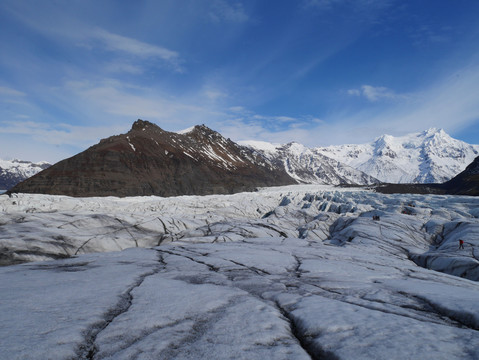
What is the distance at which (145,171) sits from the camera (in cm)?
7925

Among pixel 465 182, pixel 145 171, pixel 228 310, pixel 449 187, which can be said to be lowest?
pixel 228 310

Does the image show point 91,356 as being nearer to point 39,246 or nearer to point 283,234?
point 39,246

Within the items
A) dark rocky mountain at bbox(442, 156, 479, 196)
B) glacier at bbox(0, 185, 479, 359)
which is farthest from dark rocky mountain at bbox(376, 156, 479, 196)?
glacier at bbox(0, 185, 479, 359)

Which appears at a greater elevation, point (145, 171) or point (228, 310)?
point (145, 171)

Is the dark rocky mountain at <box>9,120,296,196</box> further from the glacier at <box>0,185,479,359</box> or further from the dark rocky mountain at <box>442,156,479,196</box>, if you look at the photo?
the dark rocky mountain at <box>442,156,479,196</box>

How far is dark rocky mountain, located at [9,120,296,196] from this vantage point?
65.4m

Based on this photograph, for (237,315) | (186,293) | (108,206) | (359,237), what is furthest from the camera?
(108,206)

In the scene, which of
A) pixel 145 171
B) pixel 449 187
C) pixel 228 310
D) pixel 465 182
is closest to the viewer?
pixel 228 310

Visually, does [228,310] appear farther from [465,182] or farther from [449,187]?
[449,187]

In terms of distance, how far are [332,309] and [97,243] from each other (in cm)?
1758

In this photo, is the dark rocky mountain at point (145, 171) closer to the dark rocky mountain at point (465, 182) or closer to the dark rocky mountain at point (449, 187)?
the dark rocky mountain at point (449, 187)

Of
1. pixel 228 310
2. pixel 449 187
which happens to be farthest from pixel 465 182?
pixel 228 310

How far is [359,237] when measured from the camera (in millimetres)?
23453

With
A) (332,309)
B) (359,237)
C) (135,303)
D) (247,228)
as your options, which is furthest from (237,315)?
(359,237)
